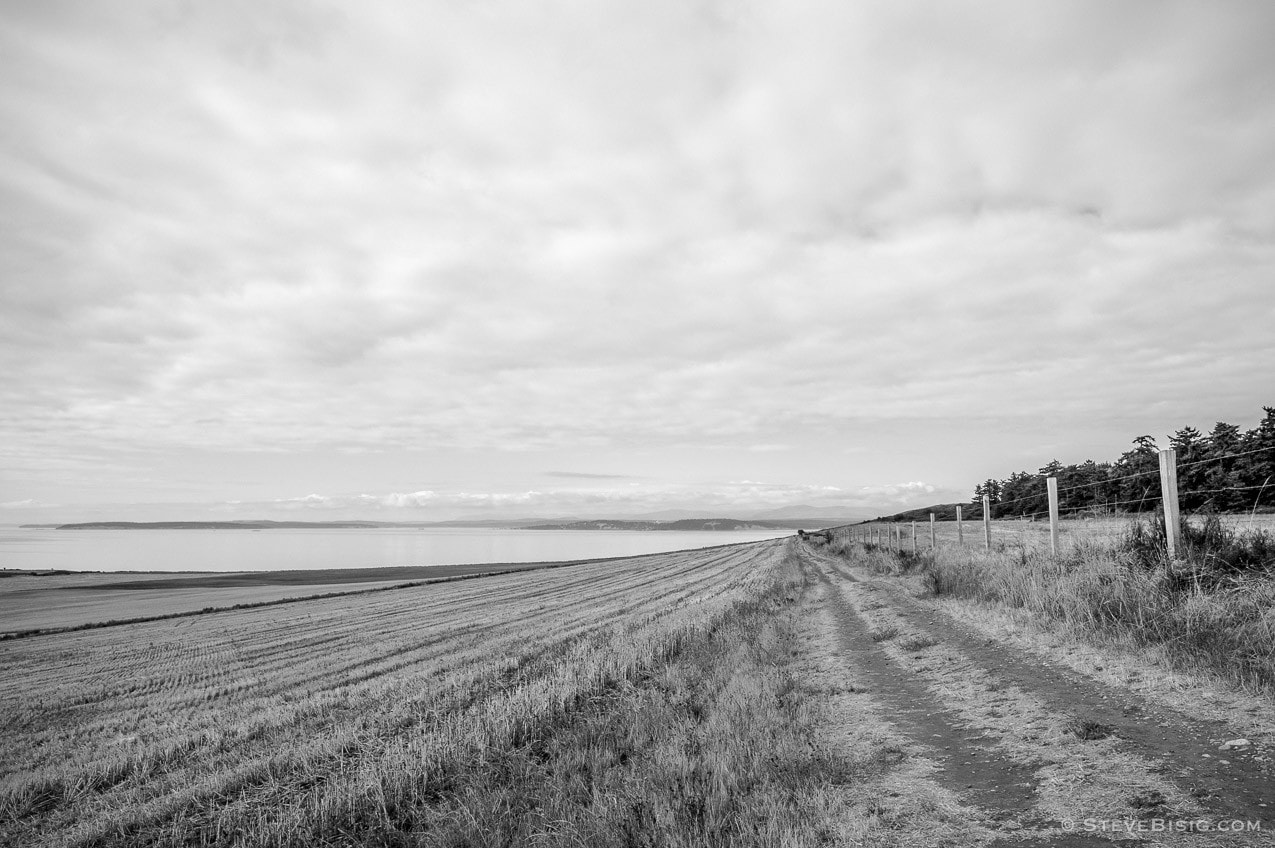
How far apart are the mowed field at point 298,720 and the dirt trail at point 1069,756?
4.09 metres

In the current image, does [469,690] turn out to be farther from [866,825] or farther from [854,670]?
[866,825]

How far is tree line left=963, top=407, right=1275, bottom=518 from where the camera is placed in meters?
15.9

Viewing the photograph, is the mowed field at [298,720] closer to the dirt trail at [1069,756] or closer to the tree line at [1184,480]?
the dirt trail at [1069,756]

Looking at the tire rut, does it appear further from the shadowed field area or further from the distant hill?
the distant hill

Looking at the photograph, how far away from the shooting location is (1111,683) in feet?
22.9

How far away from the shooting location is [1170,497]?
950 cm

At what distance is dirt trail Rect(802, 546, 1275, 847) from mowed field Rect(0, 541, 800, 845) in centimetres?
409

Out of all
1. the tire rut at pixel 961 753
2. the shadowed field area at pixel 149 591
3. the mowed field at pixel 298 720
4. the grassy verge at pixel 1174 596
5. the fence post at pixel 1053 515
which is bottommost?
the shadowed field area at pixel 149 591

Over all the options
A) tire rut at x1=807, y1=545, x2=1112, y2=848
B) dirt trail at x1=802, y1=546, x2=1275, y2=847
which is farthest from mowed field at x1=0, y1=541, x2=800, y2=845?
dirt trail at x1=802, y1=546, x2=1275, y2=847

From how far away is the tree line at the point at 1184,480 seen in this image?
15867 mm

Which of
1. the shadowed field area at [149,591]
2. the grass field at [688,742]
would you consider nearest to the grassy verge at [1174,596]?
the grass field at [688,742]

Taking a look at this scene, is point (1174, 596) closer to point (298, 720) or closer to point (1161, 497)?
point (1161, 497)

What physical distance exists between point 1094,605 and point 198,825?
36.5ft

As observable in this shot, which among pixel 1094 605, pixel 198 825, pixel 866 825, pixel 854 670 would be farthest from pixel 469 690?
pixel 1094 605
